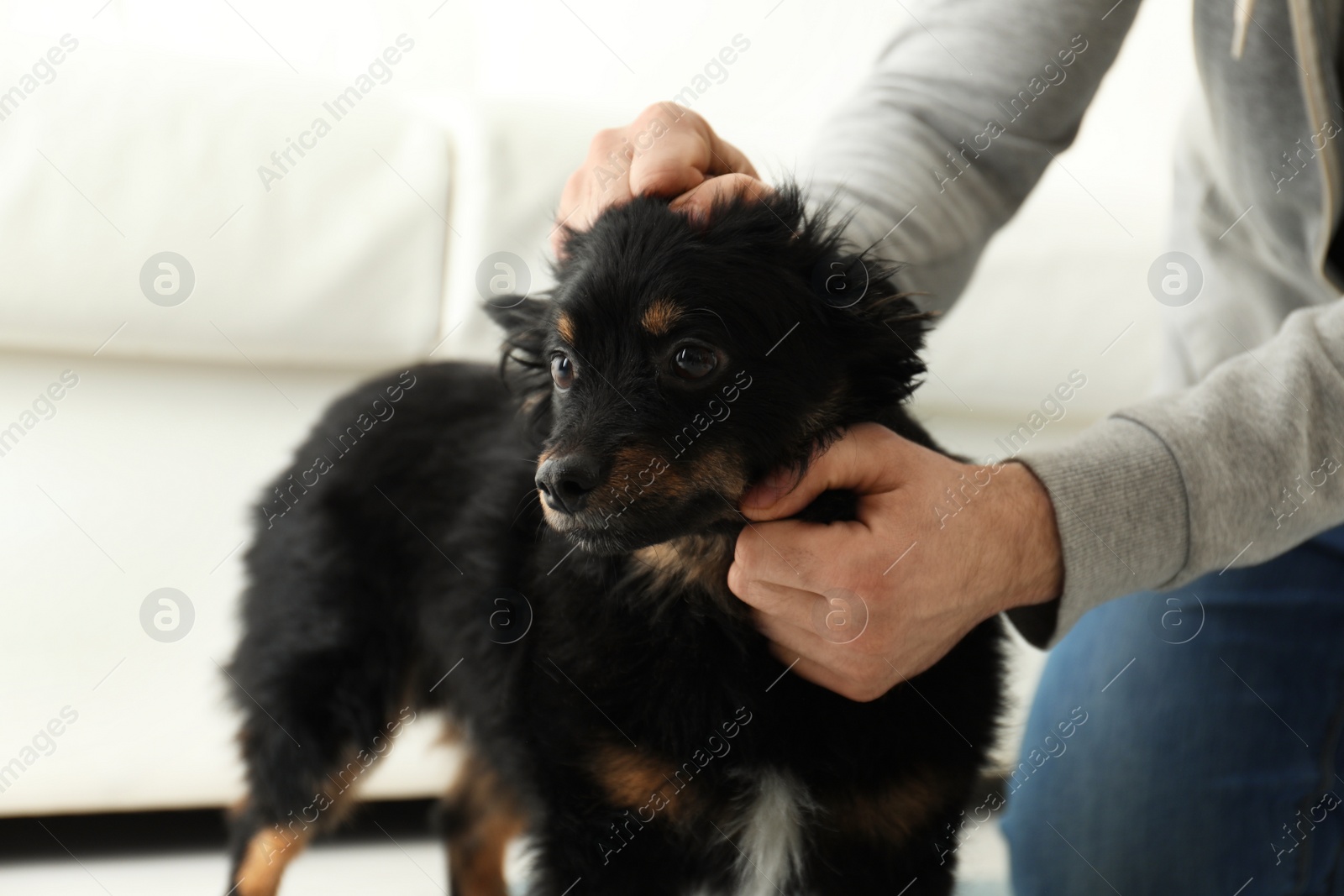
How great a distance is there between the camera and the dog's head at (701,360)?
1.23 metres

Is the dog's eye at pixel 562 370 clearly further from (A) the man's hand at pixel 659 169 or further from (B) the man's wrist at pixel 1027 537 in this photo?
(B) the man's wrist at pixel 1027 537

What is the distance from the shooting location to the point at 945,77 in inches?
72.7

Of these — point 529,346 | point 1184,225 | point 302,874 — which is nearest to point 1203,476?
point 529,346

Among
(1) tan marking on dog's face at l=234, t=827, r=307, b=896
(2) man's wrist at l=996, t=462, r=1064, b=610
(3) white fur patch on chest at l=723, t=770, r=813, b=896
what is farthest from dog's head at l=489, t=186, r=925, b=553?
(1) tan marking on dog's face at l=234, t=827, r=307, b=896

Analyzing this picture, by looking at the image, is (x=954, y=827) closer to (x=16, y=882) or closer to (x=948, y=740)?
(x=948, y=740)

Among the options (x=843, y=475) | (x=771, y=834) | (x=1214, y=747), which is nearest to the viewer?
(x=843, y=475)

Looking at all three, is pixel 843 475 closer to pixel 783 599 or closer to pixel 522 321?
pixel 783 599

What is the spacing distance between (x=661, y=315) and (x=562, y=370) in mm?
184

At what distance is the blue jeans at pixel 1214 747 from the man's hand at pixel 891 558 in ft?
2.35

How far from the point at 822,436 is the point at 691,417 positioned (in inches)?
7.6

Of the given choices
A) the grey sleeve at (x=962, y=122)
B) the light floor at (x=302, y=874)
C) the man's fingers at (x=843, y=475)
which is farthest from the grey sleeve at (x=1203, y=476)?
the light floor at (x=302, y=874)

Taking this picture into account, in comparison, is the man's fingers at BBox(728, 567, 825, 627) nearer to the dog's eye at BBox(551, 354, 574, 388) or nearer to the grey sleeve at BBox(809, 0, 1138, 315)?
the dog's eye at BBox(551, 354, 574, 388)

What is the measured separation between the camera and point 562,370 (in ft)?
4.53

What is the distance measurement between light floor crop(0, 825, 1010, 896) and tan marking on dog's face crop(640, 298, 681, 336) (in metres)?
1.49
